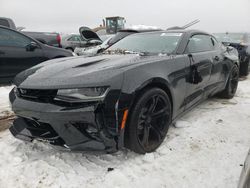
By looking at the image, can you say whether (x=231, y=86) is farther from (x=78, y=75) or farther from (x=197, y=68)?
(x=78, y=75)

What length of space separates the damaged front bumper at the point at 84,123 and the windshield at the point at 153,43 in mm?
1253

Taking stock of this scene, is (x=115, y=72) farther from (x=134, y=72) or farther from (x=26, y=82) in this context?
(x=26, y=82)

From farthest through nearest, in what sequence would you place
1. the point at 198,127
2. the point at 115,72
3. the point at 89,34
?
the point at 89,34 → the point at 198,127 → the point at 115,72

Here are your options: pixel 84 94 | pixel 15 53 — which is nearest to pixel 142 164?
pixel 84 94

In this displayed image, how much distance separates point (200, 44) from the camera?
3396mm

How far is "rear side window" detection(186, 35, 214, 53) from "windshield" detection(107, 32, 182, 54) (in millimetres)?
213

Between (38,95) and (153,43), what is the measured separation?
1.72 meters

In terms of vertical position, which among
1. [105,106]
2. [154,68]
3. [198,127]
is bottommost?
[198,127]

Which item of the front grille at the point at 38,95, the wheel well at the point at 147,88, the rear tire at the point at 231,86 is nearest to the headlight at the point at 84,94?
the front grille at the point at 38,95

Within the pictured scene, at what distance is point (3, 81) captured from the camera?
185 inches

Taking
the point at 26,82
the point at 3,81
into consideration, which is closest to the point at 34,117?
the point at 26,82

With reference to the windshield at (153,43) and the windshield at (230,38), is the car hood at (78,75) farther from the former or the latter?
the windshield at (230,38)

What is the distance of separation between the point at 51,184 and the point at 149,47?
201 centimetres

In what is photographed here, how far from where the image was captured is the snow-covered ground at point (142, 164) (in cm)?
188
